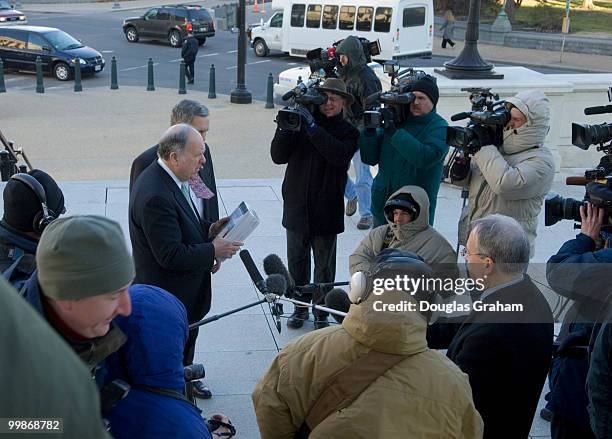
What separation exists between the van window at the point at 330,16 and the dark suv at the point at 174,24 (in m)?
5.46

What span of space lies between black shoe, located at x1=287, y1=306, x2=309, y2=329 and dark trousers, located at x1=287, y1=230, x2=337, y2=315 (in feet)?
0.68

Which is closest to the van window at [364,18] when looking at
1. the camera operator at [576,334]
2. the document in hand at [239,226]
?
the document in hand at [239,226]

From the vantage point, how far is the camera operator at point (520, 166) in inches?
217

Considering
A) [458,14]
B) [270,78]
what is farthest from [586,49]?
[270,78]

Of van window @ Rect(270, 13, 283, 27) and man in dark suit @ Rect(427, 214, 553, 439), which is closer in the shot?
man in dark suit @ Rect(427, 214, 553, 439)

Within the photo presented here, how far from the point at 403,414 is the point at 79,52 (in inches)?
816

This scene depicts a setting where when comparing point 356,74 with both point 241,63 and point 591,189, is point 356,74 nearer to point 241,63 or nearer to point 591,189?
point 591,189

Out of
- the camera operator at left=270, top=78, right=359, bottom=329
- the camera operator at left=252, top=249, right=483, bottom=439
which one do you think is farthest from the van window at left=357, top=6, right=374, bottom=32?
the camera operator at left=252, top=249, right=483, bottom=439

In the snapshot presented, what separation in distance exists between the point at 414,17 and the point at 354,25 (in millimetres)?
2003

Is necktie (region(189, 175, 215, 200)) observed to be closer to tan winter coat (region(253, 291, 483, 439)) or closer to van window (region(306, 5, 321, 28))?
tan winter coat (region(253, 291, 483, 439))

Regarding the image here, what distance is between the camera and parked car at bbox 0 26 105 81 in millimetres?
21328

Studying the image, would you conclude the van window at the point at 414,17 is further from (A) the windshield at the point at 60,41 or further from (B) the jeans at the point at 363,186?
(B) the jeans at the point at 363,186

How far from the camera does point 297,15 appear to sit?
87.2 feet

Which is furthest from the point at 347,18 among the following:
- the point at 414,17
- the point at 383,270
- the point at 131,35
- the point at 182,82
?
the point at 383,270
